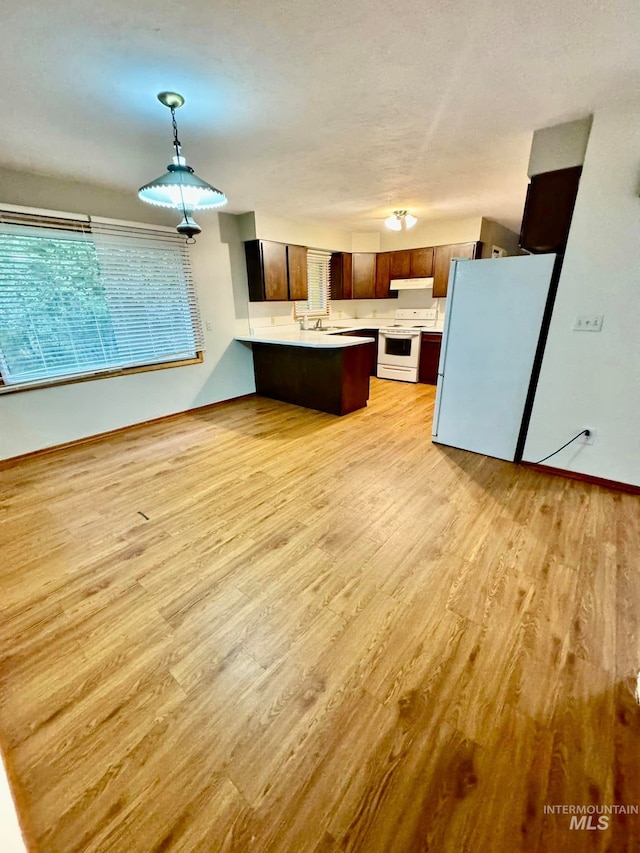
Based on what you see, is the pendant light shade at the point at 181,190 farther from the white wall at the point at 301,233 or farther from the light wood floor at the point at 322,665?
the white wall at the point at 301,233

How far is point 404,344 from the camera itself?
5566 mm

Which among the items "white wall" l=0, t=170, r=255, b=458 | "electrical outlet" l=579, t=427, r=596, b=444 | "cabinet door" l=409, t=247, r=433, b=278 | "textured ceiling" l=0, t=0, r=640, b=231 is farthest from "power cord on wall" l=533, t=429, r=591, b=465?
"white wall" l=0, t=170, r=255, b=458

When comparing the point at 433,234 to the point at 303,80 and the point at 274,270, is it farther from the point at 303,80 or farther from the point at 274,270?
the point at 303,80

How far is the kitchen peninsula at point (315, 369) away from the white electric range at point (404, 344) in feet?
4.18

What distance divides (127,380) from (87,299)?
0.90 metres

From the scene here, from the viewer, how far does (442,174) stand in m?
3.18

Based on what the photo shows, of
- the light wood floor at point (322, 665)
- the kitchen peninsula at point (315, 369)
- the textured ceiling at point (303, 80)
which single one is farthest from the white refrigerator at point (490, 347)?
the kitchen peninsula at point (315, 369)

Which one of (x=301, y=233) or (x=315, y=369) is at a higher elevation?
(x=301, y=233)

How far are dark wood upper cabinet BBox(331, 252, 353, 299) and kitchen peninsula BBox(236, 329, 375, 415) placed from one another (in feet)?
5.38

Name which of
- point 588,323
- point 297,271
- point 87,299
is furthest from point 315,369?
point 588,323

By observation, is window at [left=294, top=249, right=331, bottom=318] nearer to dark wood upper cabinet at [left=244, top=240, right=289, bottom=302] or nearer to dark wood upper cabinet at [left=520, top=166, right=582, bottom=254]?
dark wood upper cabinet at [left=244, top=240, right=289, bottom=302]

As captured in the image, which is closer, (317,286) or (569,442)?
(569,442)

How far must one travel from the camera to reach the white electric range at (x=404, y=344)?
5.46 meters

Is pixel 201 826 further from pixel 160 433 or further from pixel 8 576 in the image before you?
pixel 160 433
